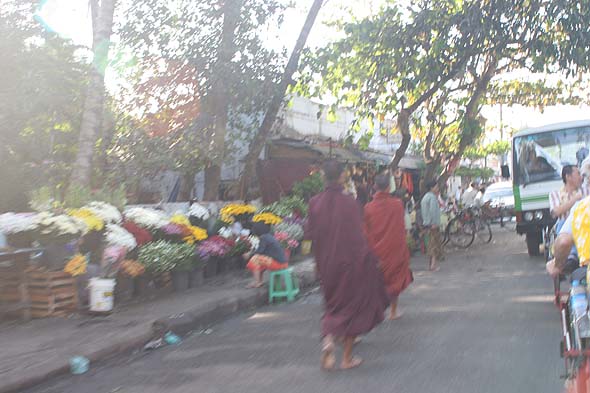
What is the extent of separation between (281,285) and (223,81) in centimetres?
507

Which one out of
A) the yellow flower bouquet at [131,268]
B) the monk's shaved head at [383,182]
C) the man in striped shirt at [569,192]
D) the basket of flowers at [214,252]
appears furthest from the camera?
the basket of flowers at [214,252]

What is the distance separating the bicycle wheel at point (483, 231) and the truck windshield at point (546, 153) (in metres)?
3.84

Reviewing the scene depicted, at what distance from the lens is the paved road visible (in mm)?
5062

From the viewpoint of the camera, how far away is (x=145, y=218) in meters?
9.59

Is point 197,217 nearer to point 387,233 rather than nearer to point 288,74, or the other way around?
point 387,233

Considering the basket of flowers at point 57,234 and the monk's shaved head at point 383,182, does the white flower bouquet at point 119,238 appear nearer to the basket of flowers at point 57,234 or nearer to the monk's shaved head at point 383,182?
the basket of flowers at point 57,234

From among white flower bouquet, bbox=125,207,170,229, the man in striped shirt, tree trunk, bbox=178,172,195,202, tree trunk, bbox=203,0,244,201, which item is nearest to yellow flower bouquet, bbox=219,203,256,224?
Result: tree trunk, bbox=203,0,244,201

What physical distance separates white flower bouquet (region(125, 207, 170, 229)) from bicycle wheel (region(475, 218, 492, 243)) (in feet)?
31.9

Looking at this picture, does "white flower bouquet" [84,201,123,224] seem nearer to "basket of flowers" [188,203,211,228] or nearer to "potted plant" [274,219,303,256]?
"basket of flowers" [188,203,211,228]

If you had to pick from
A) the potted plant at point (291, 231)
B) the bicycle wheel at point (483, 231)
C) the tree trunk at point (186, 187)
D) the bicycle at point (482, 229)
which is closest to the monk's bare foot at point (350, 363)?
the potted plant at point (291, 231)

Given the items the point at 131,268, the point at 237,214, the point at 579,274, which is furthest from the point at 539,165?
the point at 579,274

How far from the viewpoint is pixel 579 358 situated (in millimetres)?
3293

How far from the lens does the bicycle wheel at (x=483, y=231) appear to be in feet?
55.8

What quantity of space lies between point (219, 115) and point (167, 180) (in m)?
4.62
